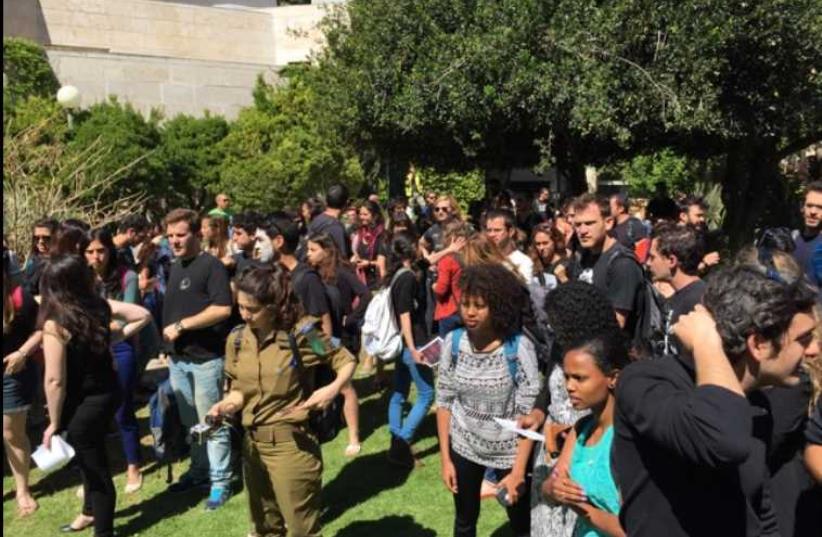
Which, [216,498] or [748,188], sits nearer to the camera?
[216,498]

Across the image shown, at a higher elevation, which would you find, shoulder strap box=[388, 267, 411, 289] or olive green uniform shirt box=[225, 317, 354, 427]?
shoulder strap box=[388, 267, 411, 289]

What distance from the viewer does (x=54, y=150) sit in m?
14.4

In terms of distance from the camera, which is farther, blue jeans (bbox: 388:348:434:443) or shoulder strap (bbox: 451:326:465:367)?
blue jeans (bbox: 388:348:434:443)

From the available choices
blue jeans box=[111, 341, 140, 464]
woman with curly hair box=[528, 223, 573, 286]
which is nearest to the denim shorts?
blue jeans box=[111, 341, 140, 464]

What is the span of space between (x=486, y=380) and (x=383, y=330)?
267 centimetres

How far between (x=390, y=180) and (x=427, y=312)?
17663mm

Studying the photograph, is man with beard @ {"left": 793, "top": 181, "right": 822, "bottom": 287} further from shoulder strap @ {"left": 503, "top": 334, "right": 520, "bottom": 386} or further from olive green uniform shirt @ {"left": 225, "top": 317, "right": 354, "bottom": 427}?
olive green uniform shirt @ {"left": 225, "top": 317, "right": 354, "bottom": 427}

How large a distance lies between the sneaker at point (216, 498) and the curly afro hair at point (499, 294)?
267 cm

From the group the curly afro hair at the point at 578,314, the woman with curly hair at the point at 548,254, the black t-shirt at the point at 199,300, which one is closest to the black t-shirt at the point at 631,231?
the woman with curly hair at the point at 548,254

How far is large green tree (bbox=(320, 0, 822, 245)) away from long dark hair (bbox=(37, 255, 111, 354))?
729 centimetres

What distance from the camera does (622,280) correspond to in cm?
473

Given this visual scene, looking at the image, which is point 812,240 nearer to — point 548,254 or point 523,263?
point 523,263

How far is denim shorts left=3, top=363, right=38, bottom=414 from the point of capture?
5.77 metres

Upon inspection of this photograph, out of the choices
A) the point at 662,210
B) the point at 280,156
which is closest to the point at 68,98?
the point at 280,156
